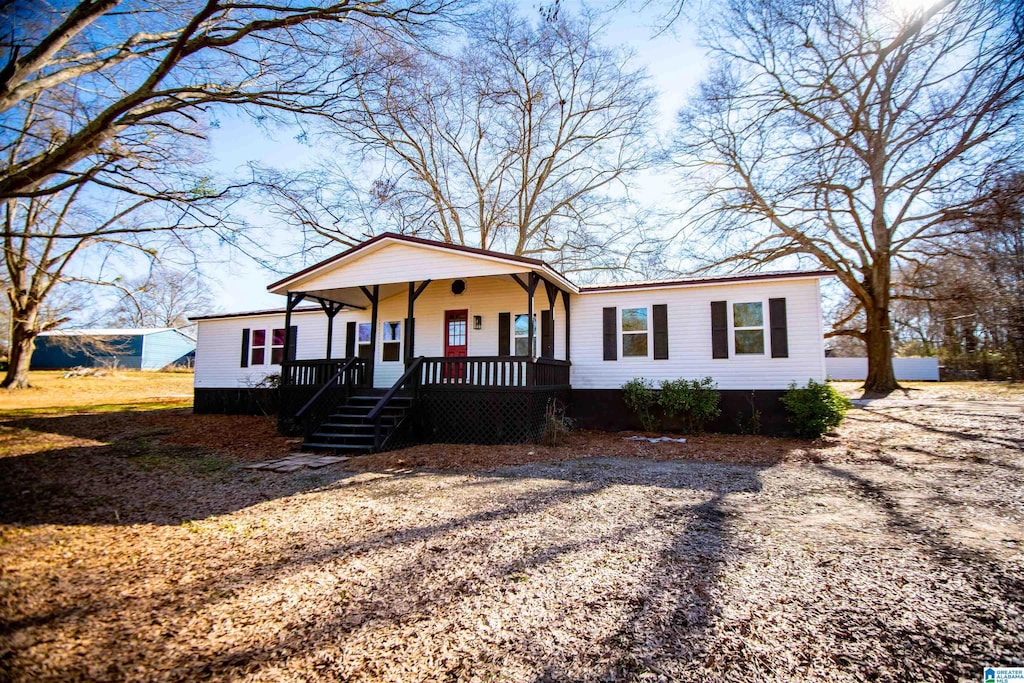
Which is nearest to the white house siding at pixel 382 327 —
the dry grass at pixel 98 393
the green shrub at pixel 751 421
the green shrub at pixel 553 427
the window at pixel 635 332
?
the window at pixel 635 332

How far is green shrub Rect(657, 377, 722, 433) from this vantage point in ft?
34.2

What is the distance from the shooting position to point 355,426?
891 centimetres

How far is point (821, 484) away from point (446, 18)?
10.1m

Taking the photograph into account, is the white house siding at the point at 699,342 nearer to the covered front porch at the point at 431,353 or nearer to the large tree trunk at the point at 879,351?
the covered front porch at the point at 431,353

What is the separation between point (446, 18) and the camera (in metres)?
8.78

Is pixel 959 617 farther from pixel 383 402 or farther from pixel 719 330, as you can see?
pixel 719 330

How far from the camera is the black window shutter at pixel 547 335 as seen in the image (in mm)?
11078

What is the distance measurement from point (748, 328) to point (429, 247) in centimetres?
761

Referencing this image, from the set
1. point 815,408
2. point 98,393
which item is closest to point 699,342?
point 815,408

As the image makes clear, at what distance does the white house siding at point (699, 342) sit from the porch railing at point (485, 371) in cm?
174

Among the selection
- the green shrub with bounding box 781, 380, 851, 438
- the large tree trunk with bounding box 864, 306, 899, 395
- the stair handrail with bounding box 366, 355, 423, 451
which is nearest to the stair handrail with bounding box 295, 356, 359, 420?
the stair handrail with bounding box 366, 355, 423, 451

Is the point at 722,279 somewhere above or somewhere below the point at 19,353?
above

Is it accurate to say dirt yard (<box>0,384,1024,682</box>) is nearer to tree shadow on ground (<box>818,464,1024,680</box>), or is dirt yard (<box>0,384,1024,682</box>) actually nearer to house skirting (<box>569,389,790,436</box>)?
tree shadow on ground (<box>818,464,1024,680</box>)

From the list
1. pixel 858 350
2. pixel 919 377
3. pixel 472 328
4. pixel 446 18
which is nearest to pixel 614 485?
pixel 472 328
